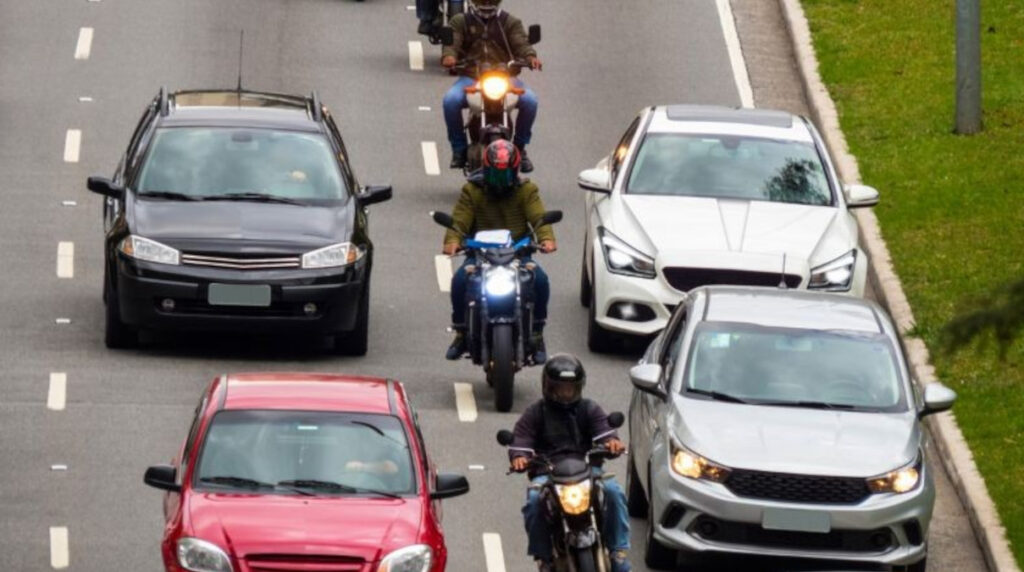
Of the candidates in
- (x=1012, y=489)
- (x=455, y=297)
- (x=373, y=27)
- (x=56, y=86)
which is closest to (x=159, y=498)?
(x=455, y=297)

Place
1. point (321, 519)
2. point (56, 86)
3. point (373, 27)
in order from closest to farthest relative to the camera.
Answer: point (321, 519)
point (56, 86)
point (373, 27)

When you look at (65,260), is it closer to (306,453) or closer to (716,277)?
(716,277)

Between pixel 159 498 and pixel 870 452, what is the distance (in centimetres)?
474

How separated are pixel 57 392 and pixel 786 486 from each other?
22.4 feet

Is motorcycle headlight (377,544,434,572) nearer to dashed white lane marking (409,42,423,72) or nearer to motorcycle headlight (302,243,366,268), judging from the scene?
motorcycle headlight (302,243,366,268)

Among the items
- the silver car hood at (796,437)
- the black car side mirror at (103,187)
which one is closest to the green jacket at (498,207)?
the black car side mirror at (103,187)

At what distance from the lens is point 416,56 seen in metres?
35.5

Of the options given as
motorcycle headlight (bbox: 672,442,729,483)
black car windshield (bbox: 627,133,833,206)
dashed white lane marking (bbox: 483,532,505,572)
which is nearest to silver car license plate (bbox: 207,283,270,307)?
black car windshield (bbox: 627,133,833,206)

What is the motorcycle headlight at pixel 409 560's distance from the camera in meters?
15.5

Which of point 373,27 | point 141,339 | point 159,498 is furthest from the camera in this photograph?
point 373,27

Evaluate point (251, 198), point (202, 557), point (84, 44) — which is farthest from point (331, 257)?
point (84, 44)

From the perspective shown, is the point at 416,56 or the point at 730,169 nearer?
the point at 730,169

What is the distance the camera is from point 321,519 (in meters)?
15.8

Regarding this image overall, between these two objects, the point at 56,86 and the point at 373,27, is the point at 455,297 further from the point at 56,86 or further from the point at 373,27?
the point at 373,27
